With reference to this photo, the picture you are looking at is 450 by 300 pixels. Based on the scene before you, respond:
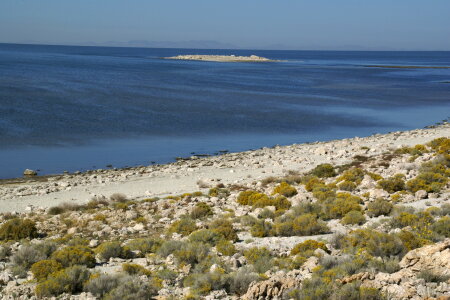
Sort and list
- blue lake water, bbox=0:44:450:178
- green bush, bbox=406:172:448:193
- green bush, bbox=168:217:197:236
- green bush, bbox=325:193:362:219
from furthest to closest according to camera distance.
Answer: blue lake water, bbox=0:44:450:178, green bush, bbox=406:172:448:193, green bush, bbox=325:193:362:219, green bush, bbox=168:217:197:236

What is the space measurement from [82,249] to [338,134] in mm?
32274

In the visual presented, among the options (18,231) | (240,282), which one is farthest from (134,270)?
(18,231)

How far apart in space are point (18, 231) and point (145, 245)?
3.91 m

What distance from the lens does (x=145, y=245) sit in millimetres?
10891

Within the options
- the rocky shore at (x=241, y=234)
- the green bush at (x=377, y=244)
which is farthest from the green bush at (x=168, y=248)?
the green bush at (x=377, y=244)

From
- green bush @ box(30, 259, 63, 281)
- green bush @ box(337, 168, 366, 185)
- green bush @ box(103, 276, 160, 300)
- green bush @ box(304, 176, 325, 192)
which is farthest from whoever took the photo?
green bush @ box(337, 168, 366, 185)

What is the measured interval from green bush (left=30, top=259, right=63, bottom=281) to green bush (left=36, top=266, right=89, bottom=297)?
10.4 inches

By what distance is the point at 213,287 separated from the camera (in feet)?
27.3

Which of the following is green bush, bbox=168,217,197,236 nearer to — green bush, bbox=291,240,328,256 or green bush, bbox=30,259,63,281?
green bush, bbox=291,240,328,256

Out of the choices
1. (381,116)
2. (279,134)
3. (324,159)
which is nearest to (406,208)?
(324,159)

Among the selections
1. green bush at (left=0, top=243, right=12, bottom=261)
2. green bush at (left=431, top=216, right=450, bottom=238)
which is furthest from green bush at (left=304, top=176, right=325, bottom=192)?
green bush at (left=0, top=243, right=12, bottom=261)

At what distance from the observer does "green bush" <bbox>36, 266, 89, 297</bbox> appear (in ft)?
26.3

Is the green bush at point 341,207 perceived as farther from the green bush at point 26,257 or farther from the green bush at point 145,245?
the green bush at point 26,257

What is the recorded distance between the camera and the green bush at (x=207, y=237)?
439 inches
